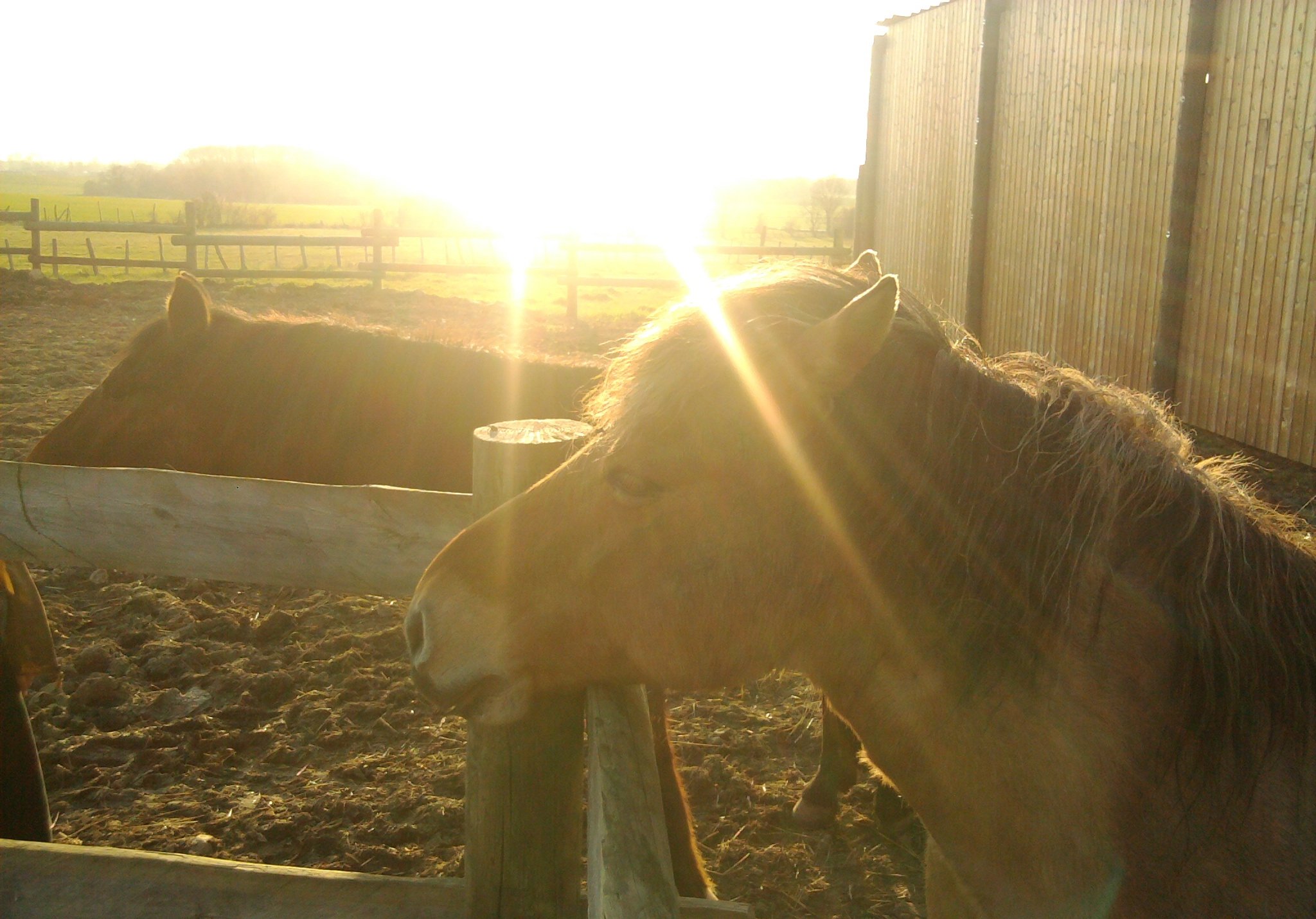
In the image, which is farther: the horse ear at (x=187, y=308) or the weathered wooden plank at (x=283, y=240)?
the weathered wooden plank at (x=283, y=240)

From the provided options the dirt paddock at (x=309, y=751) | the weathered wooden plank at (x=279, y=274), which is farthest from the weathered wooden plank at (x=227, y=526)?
the weathered wooden plank at (x=279, y=274)

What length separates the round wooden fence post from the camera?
1843 mm

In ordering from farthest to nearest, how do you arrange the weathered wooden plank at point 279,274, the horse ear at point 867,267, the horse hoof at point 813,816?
1. the weathered wooden plank at point 279,274
2. the horse hoof at point 813,816
3. the horse ear at point 867,267

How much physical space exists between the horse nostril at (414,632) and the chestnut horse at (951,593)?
0.03ft

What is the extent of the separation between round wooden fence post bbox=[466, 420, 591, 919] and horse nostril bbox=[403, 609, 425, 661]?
7.9 inches

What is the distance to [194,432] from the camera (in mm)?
4055

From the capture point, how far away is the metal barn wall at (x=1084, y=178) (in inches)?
308

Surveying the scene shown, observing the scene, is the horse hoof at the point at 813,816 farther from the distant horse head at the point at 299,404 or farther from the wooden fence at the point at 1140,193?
the wooden fence at the point at 1140,193

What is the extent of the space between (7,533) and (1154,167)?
27.9 ft

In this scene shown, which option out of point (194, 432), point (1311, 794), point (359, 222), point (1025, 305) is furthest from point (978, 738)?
point (359, 222)

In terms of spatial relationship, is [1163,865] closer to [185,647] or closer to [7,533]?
[7,533]

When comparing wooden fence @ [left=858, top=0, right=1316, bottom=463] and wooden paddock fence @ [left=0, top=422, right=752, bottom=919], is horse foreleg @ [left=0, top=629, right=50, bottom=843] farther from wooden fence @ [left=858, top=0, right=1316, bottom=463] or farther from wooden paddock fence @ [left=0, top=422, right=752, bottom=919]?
wooden fence @ [left=858, top=0, right=1316, bottom=463]

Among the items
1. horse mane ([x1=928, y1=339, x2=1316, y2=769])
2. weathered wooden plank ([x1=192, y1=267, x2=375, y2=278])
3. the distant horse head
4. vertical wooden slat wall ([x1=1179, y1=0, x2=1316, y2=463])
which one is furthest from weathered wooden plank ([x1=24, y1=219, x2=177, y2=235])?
horse mane ([x1=928, y1=339, x2=1316, y2=769])

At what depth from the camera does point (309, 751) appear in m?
3.88
